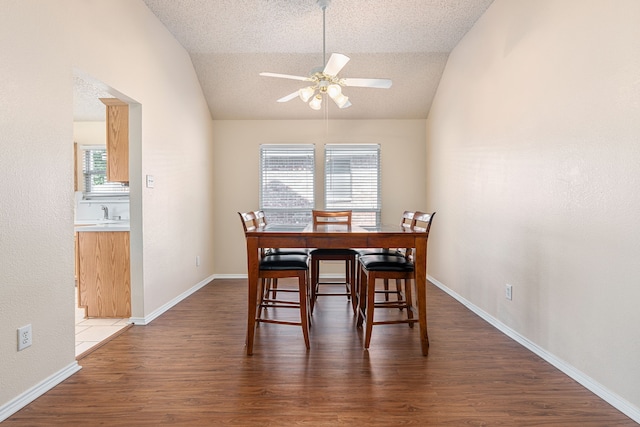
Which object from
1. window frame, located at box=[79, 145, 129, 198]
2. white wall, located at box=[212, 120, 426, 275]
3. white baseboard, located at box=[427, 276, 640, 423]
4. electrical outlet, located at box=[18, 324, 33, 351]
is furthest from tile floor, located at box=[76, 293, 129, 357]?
white baseboard, located at box=[427, 276, 640, 423]

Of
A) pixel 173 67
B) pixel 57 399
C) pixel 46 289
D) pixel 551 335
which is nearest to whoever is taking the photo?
pixel 57 399

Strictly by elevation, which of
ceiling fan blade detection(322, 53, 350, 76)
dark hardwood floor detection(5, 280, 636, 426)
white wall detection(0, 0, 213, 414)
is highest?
ceiling fan blade detection(322, 53, 350, 76)

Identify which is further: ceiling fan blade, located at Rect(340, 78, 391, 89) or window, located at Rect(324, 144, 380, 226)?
window, located at Rect(324, 144, 380, 226)

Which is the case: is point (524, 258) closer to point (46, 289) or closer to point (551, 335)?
point (551, 335)

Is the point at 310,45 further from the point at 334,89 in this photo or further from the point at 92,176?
the point at 92,176

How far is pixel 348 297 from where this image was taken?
12.4 ft

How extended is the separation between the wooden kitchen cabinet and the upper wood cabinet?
1.73 ft

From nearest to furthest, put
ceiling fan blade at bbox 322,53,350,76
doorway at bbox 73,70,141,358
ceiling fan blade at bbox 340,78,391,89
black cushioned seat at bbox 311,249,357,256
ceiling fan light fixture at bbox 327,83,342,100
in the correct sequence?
ceiling fan blade at bbox 322,53,350,76
doorway at bbox 73,70,141,358
ceiling fan light fixture at bbox 327,83,342,100
ceiling fan blade at bbox 340,78,391,89
black cushioned seat at bbox 311,249,357,256

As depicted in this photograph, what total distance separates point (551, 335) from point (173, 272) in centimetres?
330

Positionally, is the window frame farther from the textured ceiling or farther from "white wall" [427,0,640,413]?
"white wall" [427,0,640,413]

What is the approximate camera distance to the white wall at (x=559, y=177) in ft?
5.79

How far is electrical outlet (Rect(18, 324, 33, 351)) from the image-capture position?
5.97 ft

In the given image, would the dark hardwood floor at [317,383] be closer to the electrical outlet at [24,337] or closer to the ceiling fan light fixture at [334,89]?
the electrical outlet at [24,337]

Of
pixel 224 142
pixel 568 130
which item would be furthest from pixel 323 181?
pixel 568 130
